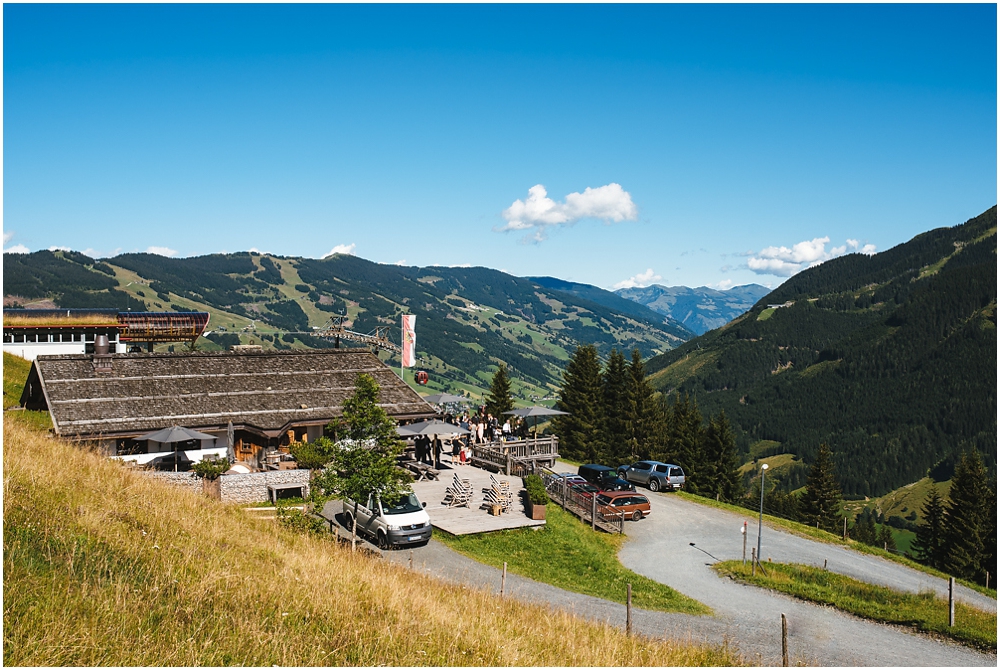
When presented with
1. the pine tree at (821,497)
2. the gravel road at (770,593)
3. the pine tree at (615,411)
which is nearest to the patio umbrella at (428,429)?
the gravel road at (770,593)

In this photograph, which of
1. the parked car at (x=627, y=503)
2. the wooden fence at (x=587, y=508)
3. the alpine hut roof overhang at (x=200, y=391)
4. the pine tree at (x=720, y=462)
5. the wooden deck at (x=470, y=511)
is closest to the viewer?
the wooden deck at (x=470, y=511)

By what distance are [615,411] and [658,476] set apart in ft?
67.3

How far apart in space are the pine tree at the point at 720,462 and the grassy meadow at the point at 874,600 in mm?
36226

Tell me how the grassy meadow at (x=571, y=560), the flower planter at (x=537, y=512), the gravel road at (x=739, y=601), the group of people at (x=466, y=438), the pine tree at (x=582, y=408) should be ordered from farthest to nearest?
the pine tree at (x=582, y=408) < the group of people at (x=466, y=438) < the flower planter at (x=537, y=512) < the grassy meadow at (x=571, y=560) < the gravel road at (x=739, y=601)

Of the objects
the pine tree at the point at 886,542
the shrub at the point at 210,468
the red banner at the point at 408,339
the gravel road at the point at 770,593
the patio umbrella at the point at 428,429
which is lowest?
the pine tree at the point at 886,542

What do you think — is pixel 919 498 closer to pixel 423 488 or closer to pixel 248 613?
pixel 423 488

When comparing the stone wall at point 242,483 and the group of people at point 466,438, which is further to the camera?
the group of people at point 466,438

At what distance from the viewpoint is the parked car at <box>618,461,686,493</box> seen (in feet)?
135

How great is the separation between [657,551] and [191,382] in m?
23.7

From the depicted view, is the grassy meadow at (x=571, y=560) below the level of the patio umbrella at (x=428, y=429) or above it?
below

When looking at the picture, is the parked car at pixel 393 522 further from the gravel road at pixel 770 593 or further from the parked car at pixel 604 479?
the parked car at pixel 604 479

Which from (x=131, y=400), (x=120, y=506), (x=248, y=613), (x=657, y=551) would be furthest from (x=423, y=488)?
(x=248, y=613)

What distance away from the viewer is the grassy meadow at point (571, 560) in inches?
885

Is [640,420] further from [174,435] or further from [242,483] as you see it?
[174,435]
